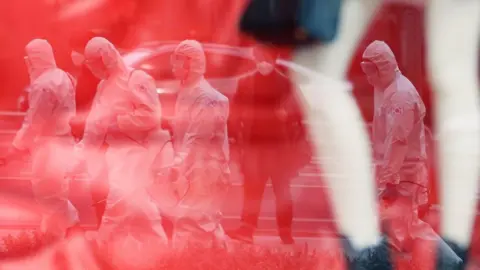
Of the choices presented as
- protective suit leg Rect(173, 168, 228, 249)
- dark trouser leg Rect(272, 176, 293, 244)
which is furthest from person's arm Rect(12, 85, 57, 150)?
dark trouser leg Rect(272, 176, 293, 244)

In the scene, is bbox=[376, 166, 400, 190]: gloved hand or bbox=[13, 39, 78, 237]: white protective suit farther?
bbox=[376, 166, 400, 190]: gloved hand

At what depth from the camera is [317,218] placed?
2.35 meters

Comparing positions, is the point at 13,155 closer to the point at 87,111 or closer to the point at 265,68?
the point at 87,111

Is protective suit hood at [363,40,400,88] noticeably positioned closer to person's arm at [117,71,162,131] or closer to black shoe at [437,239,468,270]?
black shoe at [437,239,468,270]

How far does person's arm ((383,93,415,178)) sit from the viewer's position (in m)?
2.32

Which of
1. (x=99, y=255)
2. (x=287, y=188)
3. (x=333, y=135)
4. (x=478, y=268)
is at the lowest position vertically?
(x=478, y=268)

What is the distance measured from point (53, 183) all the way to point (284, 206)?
2.38 ft

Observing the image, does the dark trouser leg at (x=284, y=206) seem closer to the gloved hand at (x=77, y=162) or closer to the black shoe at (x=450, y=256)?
the black shoe at (x=450, y=256)

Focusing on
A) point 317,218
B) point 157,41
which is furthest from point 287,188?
point 157,41

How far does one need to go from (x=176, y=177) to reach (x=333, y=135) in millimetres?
516

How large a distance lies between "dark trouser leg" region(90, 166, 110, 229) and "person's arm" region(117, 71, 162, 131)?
16 centimetres

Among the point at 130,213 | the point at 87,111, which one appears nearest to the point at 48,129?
the point at 87,111

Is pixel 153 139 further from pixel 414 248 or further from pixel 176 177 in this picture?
pixel 414 248

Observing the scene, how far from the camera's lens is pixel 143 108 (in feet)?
7.53
